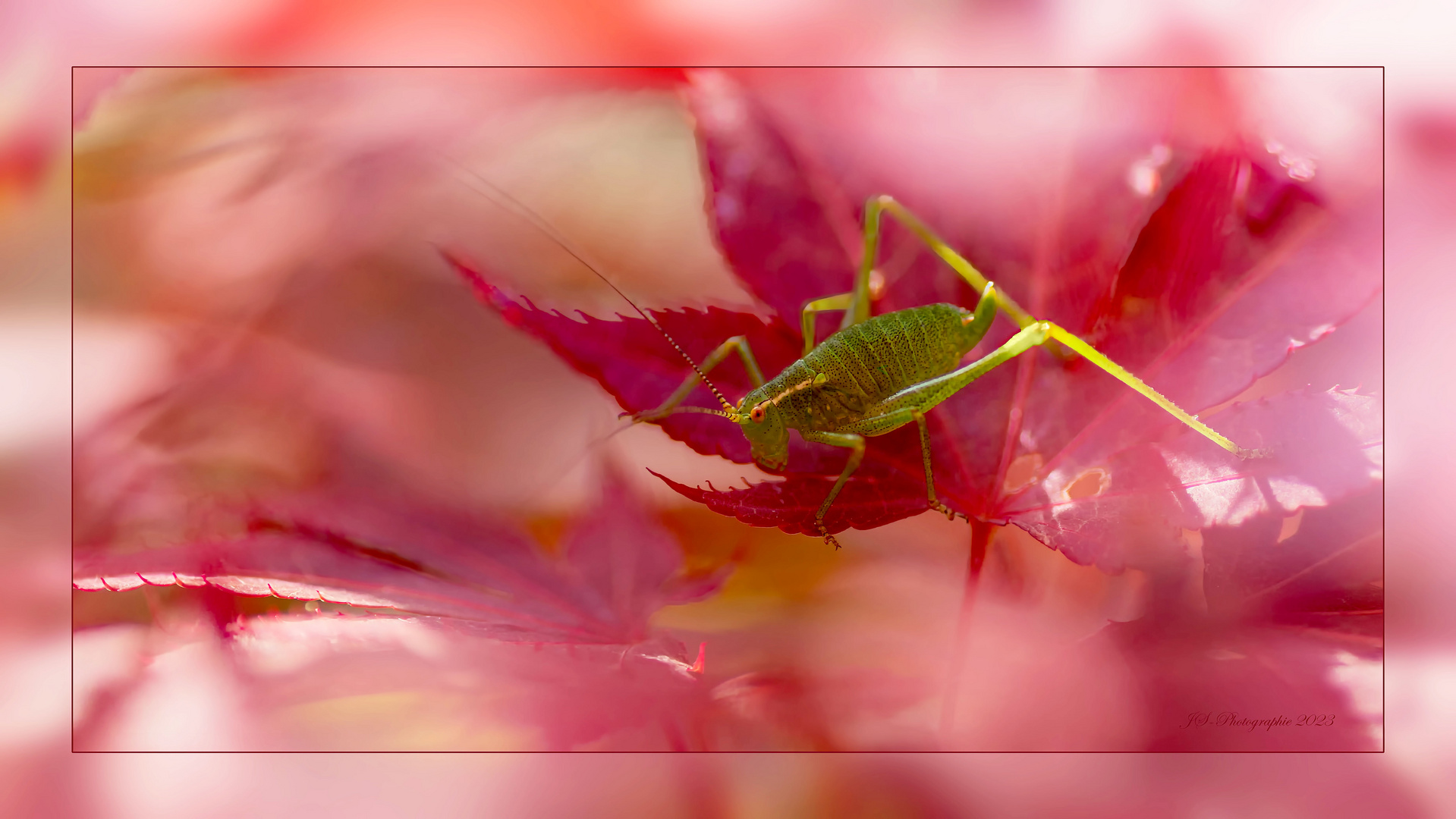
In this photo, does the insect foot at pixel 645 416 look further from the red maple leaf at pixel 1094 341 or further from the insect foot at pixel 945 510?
the insect foot at pixel 945 510

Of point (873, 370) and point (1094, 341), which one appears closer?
point (1094, 341)

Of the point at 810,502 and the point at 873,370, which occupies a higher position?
the point at 873,370

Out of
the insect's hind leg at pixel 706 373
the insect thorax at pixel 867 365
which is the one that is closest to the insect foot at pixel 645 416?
the insect's hind leg at pixel 706 373

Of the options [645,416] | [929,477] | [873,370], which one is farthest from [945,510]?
[645,416]
